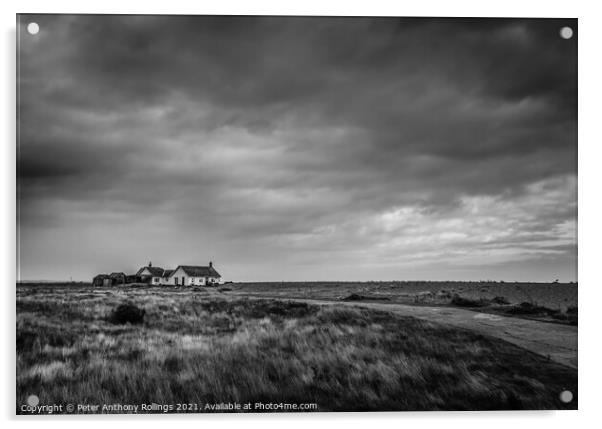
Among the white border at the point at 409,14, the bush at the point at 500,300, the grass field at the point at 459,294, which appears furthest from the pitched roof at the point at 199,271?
the bush at the point at 500,300

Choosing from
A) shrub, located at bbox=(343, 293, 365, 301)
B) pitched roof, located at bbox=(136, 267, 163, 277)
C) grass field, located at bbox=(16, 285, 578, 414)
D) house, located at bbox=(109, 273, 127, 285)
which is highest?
pitched roof, located at bbox=(136, 267, 163, 277)

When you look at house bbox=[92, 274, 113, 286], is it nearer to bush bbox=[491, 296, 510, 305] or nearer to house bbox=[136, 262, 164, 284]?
house bbox=[136, 262, 164, 284]

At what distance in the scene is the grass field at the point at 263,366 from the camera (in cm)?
510

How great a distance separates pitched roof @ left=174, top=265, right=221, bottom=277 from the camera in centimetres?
595

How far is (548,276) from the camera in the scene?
5.53 metres

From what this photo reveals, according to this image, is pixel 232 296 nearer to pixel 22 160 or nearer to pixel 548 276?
pixel 22 160

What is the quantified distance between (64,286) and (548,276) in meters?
6.65

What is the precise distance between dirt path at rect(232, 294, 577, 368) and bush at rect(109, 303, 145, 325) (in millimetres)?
1798

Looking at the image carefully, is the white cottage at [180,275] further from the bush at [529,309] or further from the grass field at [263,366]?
the bush at [529,309]

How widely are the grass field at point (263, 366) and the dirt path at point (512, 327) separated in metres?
0.15

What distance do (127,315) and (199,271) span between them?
1204 millimetres

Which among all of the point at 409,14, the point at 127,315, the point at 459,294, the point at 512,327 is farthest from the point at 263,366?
the point at 409,14

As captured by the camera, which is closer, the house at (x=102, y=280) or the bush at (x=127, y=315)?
the house at (x=102, y=280)

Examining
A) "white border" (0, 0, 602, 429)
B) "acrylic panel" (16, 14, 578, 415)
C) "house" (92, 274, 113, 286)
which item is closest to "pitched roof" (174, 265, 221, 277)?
"acrylic panel" (16, 14, 578, 415)
